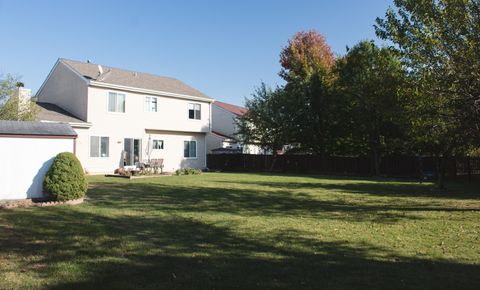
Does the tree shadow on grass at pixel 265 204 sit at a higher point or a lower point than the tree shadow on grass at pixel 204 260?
higher

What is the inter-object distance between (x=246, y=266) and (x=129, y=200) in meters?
7.23

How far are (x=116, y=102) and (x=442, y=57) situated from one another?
20.3 metres

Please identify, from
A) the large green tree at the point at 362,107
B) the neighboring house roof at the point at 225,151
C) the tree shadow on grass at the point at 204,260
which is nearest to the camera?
the tree shadow on grass at the point at 204,260

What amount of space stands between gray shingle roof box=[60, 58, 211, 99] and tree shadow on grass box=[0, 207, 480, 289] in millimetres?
19121

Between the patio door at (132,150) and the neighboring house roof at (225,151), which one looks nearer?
the patio door at (132,150)

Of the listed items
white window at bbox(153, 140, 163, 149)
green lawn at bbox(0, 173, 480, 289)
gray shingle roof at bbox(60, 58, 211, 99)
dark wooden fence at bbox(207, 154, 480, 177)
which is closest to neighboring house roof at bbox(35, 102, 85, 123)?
gray shingle roof at bbox(60, 58, 211, 99)

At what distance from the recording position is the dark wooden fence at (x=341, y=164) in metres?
24.7

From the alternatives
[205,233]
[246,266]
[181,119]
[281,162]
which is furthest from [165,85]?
[246,266]

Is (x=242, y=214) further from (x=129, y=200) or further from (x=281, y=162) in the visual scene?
(x=281, y=162)

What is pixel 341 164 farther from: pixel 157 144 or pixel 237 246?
pixel 237 246

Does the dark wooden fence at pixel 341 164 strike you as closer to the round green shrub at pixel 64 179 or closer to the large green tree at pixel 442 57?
the large green tree at pixel 442 57

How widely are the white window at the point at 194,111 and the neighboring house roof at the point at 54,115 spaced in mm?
8708

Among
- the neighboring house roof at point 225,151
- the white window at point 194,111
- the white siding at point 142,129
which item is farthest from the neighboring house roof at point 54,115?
the neighboring house roof at point 225,151

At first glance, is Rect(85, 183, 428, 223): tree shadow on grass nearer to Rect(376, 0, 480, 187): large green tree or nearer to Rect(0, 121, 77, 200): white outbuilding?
Rect(0, 121, 77, 200): white outbuilding
